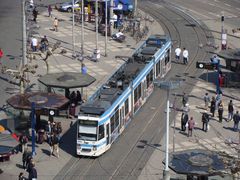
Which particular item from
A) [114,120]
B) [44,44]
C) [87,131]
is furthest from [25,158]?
[44,44]

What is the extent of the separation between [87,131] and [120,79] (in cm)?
831

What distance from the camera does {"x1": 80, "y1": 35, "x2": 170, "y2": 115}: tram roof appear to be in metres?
54.8

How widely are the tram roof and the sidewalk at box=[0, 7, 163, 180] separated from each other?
154 inches

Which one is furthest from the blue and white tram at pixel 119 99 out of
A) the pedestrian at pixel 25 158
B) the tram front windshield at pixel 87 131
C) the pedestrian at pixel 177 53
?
the pedestrian at pixel 177 53

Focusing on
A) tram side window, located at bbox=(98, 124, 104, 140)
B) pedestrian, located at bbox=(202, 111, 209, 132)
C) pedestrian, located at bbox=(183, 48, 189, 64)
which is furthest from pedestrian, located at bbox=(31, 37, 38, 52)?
tram side window, located at bbox=(98, 124, 104, 140)

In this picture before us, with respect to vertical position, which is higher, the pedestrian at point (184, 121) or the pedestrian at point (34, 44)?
the pedestrian at point (34, 44)

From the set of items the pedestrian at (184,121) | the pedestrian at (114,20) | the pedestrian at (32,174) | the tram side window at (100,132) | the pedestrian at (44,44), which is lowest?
the pedestrian at (32,174)

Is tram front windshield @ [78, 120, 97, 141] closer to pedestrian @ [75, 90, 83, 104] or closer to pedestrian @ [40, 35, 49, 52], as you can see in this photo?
pedestrian @ [75, 90, 83, 104]

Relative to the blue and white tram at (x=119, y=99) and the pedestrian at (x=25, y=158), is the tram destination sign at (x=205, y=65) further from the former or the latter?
the pedestrian at (x=25, y=158)

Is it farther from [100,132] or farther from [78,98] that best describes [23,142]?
[78,98]

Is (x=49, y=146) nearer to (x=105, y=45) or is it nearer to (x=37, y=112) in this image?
(x=37, y=112)

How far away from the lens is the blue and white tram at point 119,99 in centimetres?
5434

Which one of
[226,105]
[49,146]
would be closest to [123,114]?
[49,146]

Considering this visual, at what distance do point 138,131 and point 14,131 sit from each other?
9330 millimetres
